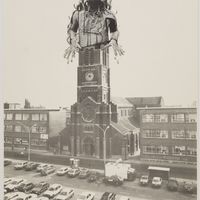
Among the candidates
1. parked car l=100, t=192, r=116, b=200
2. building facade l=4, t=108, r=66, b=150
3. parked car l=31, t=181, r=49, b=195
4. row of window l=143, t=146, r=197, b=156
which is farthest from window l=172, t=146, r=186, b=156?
parked car l=31, t=181, r=49, b=195

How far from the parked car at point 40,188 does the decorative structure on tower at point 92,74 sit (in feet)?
1.28

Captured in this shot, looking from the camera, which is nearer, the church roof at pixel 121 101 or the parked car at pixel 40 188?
the church roof at pixel 121 101

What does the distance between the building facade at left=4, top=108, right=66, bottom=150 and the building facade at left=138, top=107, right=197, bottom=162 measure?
0.87 metres

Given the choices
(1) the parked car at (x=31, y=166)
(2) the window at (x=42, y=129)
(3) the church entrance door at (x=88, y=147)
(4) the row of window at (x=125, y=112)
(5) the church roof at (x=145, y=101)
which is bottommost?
(1) the parked car at (x=31, y=166)

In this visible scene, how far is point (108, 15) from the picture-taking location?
109 inches

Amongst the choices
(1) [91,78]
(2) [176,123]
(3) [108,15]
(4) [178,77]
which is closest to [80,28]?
(3) [108,15]

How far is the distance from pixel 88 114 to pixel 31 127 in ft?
2.23

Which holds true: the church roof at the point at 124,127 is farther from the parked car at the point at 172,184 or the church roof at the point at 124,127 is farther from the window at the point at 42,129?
the window at the point at 42,129

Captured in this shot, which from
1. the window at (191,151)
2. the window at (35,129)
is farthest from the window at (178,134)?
the window at (35,129)

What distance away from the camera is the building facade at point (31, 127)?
3017mm

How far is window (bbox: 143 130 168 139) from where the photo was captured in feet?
8.26

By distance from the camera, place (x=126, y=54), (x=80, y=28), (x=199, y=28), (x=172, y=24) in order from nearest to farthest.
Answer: (x=199, y=28) → (x=172, y=24) → (x=126, y=54) → (x=80, y=28)

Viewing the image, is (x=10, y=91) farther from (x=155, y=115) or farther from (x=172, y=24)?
(x=172, y=24)

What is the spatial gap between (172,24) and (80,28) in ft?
2.75
